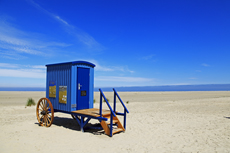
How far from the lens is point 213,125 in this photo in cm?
864

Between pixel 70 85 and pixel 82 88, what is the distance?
633mm

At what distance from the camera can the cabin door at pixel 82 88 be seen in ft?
27.1

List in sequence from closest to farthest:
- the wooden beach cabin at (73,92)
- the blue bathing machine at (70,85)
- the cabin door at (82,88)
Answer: the wooden beach cabin at (73,92), the blue bathing machine at (70,85), the cabin door at (82,88)

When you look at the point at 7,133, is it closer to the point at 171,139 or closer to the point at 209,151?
the point at 171,139

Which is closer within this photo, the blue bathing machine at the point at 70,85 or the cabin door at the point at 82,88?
the blue bathing machine at the point at 70,85

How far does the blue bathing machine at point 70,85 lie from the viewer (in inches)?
318

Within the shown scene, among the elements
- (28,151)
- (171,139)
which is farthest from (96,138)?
(171,139)

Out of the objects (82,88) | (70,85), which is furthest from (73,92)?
(82,88)

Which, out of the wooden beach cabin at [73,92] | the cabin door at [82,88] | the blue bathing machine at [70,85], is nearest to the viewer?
the wooden beach cabin at [73,92]

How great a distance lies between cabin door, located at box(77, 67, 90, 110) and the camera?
8266mm

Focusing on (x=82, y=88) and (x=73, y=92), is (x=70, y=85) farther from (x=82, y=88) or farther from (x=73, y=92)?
(x=82, y=88)

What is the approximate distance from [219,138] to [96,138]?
15.4 ft

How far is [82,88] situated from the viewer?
8.42m

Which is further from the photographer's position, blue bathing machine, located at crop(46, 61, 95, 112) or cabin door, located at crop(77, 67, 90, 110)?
cabin door, located at crop(77, 67, 90, 110)
